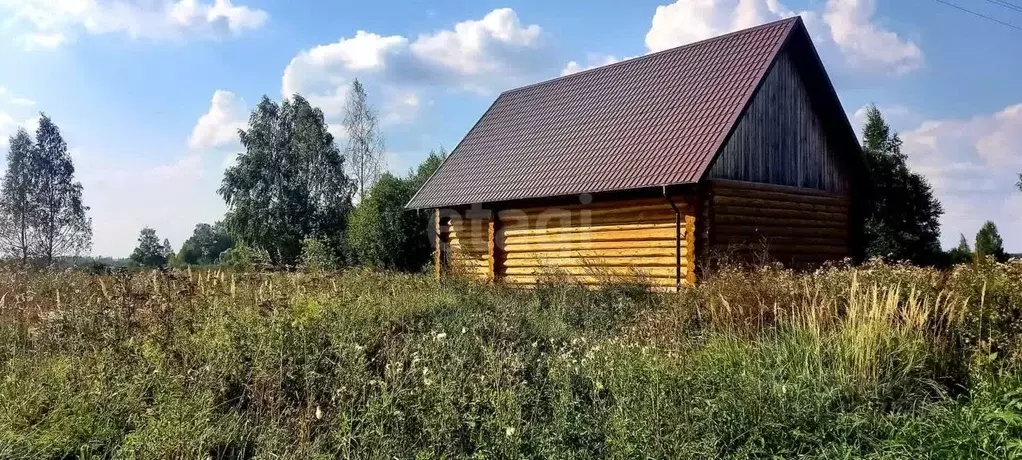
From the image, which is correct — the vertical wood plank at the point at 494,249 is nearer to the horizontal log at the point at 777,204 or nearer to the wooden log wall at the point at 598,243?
the wooden log wall at the point at 598,243

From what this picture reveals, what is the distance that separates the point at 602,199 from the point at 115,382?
10.3 meters

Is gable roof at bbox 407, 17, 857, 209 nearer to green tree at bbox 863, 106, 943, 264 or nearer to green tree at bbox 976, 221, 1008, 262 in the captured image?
green tree at bbox 863, 106, 943, 264

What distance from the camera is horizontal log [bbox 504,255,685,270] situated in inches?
510

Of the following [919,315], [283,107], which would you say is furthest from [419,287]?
[283,107]

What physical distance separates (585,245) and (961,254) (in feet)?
37.8

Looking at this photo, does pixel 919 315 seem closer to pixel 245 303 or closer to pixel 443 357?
pixel 443 357

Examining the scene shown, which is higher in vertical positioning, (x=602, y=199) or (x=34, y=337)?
(x=602, y=199)

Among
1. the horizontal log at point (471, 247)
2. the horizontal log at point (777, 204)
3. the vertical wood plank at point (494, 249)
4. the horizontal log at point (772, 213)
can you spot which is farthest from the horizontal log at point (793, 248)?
the horizontal log at point (471, 247)

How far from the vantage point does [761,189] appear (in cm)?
1359

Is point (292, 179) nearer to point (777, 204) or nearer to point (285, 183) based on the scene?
point (285, 183)

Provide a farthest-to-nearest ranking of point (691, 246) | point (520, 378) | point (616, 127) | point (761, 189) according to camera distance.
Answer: point (616, 127) → point (761, 189) → point (691, 246) → point (520, 378)

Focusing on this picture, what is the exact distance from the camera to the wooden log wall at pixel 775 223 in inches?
495

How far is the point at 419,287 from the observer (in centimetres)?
1057

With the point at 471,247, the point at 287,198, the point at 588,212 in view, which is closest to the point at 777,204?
the point at 588,212
